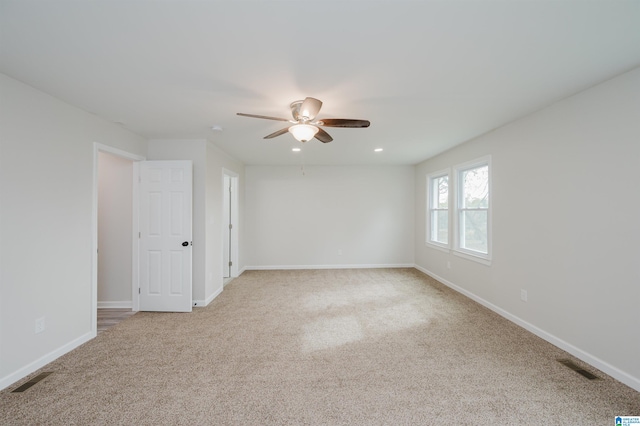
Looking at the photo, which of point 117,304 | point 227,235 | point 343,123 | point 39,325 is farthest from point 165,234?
point 343,123

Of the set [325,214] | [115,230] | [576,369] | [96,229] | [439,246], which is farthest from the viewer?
[325,214]

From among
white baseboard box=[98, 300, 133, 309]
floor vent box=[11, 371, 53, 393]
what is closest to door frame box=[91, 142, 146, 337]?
white baseboard box=[98, 300, 133, 309]

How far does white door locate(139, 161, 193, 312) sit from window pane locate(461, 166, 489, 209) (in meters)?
4.39

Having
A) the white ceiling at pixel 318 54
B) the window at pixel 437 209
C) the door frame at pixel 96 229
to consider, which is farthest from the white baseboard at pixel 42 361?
the window at pixel 437 209

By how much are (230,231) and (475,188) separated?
477 centimetres

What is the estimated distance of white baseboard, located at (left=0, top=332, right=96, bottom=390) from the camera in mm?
2223

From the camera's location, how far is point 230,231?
19.5 feet

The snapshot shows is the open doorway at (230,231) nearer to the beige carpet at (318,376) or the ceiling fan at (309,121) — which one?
the beige carpet at (318,376)

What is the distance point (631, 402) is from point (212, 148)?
529 cm

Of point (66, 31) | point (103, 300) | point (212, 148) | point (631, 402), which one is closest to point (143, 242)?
point (103, 300)

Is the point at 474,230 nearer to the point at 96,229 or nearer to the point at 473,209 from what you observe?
the point at 473,209

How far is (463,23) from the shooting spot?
1.62 m

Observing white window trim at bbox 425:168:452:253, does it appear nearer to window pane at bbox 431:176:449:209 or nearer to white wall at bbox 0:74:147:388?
window pane at bbox 431:176:449:209

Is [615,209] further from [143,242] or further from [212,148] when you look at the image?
[143,242]
